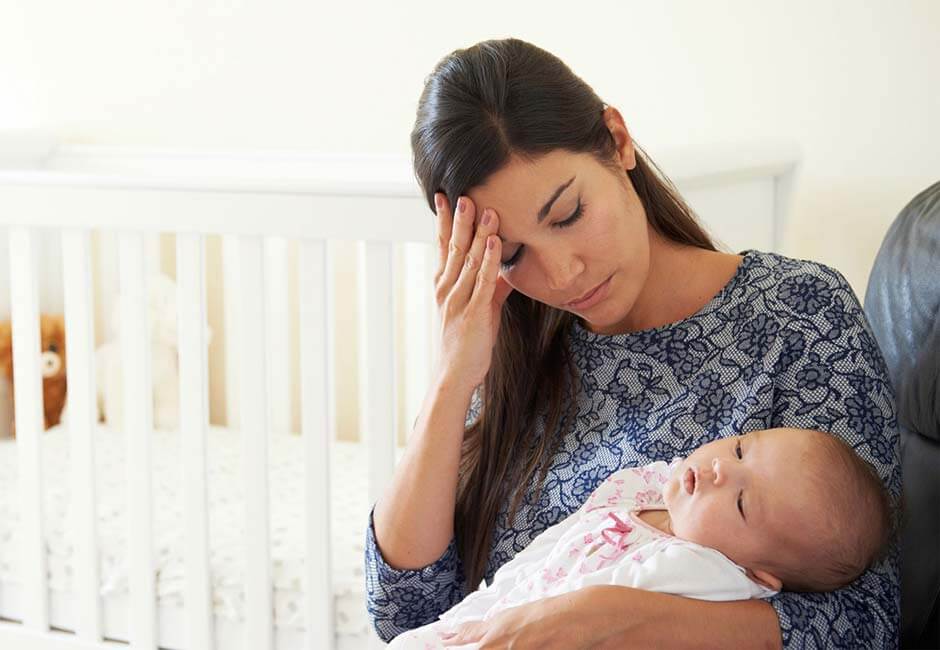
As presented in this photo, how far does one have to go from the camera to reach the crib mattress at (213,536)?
2.05 metres

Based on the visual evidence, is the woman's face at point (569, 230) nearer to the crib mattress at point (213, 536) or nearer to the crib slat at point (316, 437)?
the crib slat at point (316, 437)

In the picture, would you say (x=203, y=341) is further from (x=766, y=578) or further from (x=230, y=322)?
(x=766, y=578)

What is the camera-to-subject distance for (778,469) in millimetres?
1183

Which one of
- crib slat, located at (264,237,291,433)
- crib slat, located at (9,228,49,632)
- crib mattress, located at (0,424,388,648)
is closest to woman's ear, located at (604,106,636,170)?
crib mattress, located at (0,424,388,648)

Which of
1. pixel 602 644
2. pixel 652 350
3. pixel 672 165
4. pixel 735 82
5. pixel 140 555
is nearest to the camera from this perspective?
pixel 602 644

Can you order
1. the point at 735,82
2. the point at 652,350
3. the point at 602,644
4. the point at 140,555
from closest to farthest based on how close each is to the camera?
the point at 602,644, the point at 652,350, the point at 140,555, the point at 735,82

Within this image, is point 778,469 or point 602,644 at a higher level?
point 778,469

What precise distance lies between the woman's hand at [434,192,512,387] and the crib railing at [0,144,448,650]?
1.19 ft

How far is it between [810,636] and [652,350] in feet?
1.18

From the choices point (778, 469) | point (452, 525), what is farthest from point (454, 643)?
point (778, 469)

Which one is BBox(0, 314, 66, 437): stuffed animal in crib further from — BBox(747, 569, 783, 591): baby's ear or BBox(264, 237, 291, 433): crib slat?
BBox(747, 569, 783, 591): baby's ear

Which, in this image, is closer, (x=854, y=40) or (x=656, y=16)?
(x=854, y=40)

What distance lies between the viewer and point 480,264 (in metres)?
1.34

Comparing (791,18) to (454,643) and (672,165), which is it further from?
(454,643)
